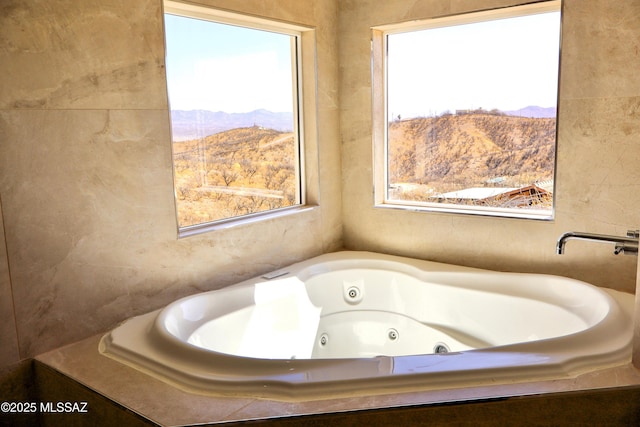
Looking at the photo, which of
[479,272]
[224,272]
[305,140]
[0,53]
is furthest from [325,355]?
[0,53]

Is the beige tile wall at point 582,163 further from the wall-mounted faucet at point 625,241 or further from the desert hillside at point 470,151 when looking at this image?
the wall-mounted faucet at point 625,241

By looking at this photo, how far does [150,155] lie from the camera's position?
6.98 ft

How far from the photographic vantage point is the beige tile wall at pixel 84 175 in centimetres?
173

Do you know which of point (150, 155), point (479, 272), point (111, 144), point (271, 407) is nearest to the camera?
point (271, 407)

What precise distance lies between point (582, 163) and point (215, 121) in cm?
170

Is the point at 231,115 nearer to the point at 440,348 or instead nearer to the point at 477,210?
the point at 477,210

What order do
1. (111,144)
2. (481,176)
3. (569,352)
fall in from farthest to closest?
(481,176) < (111,144) < (569,352)

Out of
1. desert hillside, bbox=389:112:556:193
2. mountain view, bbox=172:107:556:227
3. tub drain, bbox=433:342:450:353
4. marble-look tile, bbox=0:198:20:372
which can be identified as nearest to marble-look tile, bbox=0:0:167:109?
mountain view, bbox=172:107:556:227

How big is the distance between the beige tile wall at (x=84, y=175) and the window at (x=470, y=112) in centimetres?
108

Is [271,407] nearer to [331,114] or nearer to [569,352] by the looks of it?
[569,352]

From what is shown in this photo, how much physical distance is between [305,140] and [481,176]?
988mm

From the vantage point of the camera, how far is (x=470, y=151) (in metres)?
2.83

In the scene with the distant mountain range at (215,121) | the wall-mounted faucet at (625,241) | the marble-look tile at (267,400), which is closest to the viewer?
the marble-look tile at (267,400)

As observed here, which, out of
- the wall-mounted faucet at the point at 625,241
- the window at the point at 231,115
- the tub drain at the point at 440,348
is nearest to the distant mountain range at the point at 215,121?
the window at the point at 231,115
